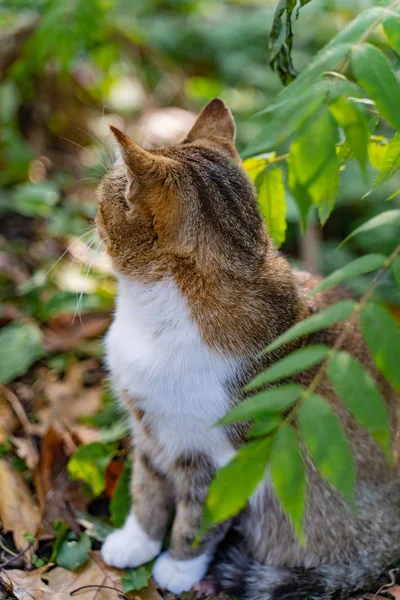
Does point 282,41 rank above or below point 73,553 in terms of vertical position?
above

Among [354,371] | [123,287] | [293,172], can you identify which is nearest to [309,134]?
[293,172]

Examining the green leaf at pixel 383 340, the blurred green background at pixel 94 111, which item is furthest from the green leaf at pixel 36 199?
the green leaf at pixel 383 340

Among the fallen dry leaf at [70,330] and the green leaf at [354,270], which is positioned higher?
the green leaf at [354,270]

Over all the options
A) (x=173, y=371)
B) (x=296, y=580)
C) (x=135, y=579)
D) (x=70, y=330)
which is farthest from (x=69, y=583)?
(x=70, y=330)

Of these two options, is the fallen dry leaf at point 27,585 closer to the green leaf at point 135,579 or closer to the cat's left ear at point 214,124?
the green leaf at point 135,579

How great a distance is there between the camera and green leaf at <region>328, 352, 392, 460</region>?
4.93 ft

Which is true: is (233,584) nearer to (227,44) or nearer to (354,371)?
(354,371)

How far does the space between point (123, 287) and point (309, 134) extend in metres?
1.05

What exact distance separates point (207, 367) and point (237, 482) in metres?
0.85

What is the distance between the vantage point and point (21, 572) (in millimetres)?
2643

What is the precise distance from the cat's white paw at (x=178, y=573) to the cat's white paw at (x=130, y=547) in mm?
82

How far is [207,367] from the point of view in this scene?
2350 mm

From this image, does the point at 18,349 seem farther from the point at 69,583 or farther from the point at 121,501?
the point at 69,583

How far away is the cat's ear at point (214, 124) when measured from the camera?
279 cm
